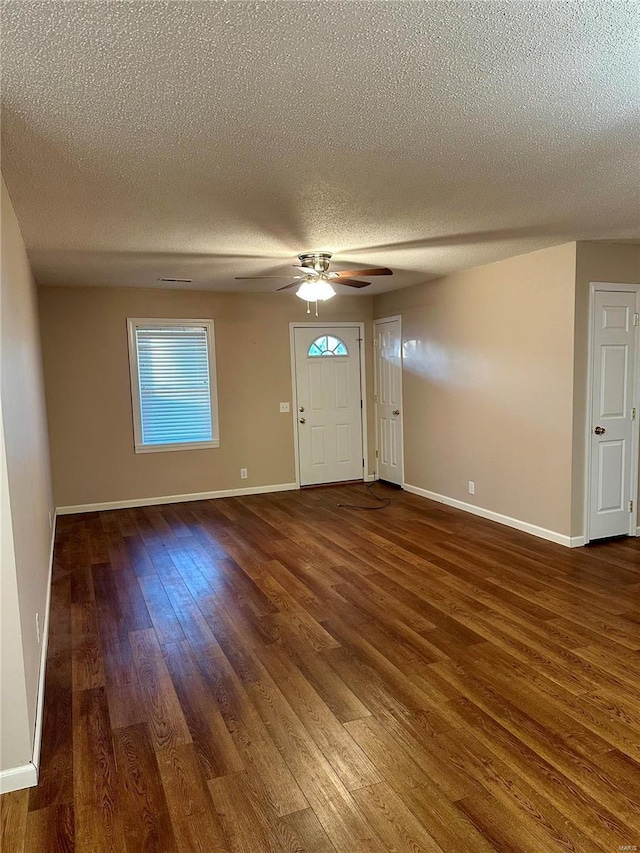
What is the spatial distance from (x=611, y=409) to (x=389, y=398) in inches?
116

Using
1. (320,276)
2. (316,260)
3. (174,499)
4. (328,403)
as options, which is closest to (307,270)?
(316,260)

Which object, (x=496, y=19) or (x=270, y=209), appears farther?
(x=270, y=209)

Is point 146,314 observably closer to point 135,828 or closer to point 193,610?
point 193,610

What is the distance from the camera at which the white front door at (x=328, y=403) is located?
698 cm

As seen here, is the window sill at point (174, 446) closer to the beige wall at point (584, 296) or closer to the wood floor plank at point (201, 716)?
the wood floor plank at point (201, 716)

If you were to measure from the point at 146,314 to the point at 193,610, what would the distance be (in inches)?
149

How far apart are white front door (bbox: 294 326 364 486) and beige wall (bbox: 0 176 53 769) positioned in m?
4.00

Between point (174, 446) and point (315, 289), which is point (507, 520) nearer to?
point (315, 289)

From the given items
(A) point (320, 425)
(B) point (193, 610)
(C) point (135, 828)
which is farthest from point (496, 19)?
(A) point (320, 425)

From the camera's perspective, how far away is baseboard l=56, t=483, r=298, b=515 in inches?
238

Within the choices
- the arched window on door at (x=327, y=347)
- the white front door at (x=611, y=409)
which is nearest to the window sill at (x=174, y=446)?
the arched window on door at (x=327, y=347)

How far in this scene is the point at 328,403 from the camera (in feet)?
23.4

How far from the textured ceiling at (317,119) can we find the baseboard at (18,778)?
2.39 m

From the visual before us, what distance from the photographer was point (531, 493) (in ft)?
15.8
